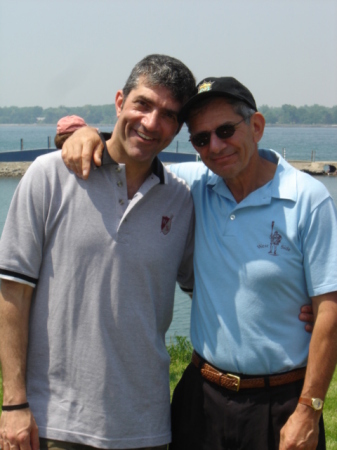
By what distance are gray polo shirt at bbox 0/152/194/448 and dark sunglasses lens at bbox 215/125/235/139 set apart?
613 mm

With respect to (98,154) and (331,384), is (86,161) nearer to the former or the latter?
(98,154)

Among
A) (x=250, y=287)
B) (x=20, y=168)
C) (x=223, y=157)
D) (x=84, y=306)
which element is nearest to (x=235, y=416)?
(x=250, y=287)

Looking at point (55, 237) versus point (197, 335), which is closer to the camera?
point (55, 237)

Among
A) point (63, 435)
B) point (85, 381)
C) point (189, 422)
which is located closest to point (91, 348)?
point (85, 381)

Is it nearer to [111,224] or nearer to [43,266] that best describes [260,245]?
[111,224]

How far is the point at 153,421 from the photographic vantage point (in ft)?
10.6

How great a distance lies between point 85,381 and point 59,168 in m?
1.05

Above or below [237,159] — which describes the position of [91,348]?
below

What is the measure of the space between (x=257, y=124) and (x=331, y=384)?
3.82m

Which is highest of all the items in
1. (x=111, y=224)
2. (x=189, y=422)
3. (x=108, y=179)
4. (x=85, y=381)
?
(x=108, y=179)

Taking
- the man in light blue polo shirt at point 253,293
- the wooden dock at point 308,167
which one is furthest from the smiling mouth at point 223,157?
the wooden dock at point 308,167

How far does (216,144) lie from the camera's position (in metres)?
3.31

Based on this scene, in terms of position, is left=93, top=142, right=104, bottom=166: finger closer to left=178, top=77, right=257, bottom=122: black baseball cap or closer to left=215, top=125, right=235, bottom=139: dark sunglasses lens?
left=178, top=77, right=257, bottom=122: black baseball cap

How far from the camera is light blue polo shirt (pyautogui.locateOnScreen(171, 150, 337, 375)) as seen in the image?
121 inches
